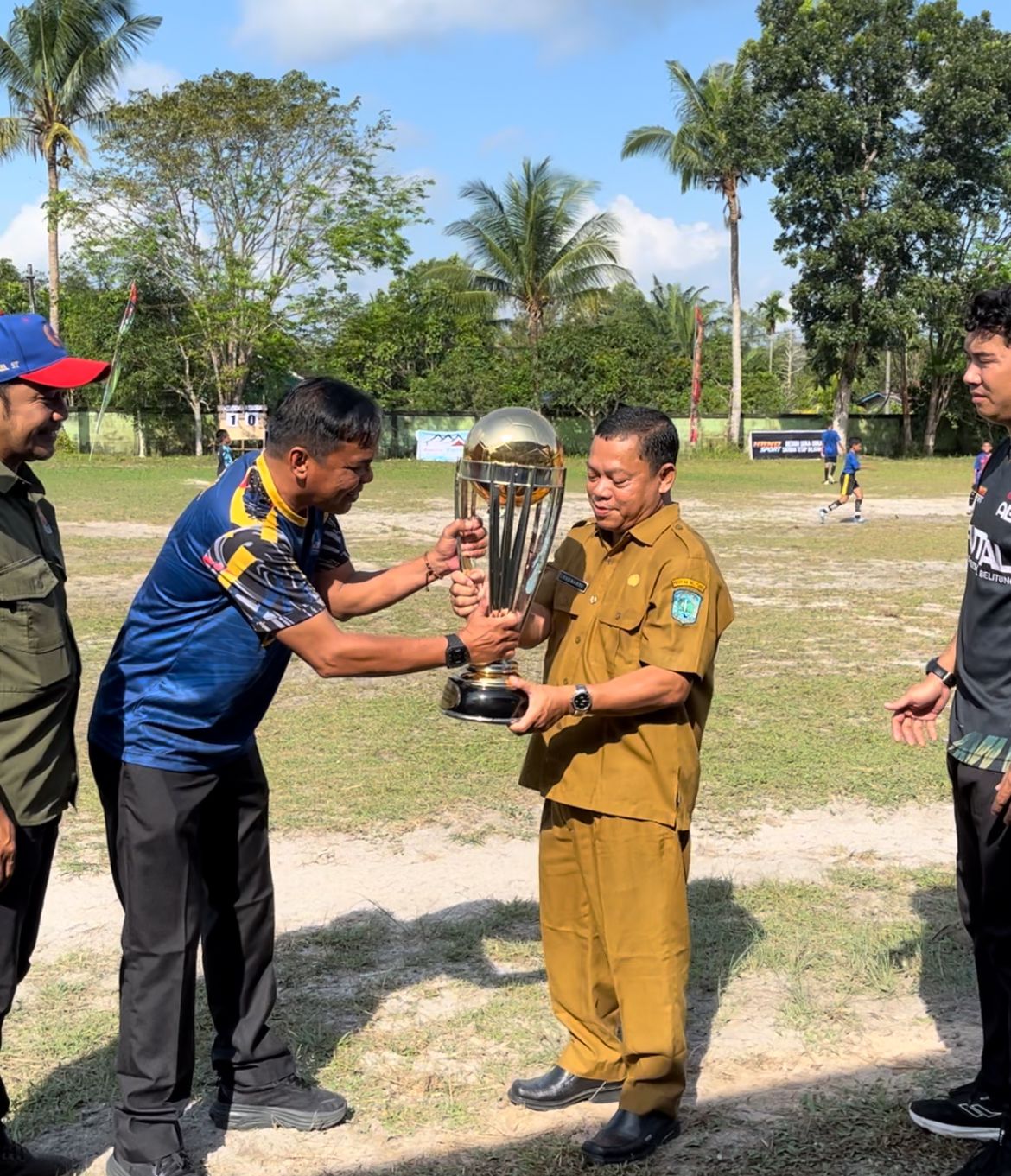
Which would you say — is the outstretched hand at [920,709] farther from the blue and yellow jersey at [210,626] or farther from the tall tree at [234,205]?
the tall tree at [234,205]

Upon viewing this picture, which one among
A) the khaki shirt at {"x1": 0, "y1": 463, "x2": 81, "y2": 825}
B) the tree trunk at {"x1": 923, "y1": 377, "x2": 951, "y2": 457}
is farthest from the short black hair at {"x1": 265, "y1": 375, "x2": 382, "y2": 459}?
the tree trunk at {"x1": 923, "y1": 377, "x2": 951, "y2": 457}

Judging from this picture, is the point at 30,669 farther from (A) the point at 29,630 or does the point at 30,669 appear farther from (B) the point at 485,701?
(B) the point at 485,701

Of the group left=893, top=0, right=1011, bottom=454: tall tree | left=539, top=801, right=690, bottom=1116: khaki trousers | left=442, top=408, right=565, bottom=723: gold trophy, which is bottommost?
left=539, top=801, right=690, bottom=1116: khaki trousers

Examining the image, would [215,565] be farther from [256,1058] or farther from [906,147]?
[906,147]

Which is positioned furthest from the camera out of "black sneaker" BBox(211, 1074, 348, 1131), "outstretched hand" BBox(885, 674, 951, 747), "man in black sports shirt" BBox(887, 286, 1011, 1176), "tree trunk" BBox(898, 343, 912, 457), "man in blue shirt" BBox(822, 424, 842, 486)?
A: "tree trunk" BBox(898, 343, 912, 457)

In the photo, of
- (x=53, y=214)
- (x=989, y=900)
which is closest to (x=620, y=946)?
(x=989, y=900)

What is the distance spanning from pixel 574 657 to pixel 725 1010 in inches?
54.5

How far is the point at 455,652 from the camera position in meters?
3.01

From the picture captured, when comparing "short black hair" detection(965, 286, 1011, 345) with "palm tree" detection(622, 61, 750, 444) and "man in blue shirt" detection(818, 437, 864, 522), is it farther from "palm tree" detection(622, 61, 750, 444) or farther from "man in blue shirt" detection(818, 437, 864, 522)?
"palm tree" detection(622, 61, 750, 444)

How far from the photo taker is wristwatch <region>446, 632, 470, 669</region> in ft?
9.82

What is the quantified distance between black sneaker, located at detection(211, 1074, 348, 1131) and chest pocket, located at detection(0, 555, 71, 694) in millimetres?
1298

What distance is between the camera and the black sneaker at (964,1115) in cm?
309

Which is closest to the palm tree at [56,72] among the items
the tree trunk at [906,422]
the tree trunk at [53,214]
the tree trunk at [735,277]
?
the tree trunk at [53,214]

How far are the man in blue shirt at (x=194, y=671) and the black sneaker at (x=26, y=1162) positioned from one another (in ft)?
0.51
